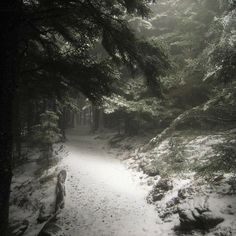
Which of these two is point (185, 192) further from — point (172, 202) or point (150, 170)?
point (150, 170)

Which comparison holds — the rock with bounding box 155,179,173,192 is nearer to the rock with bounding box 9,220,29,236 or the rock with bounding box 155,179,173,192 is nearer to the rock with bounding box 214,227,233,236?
the rock with bounding box 214,227,233,236

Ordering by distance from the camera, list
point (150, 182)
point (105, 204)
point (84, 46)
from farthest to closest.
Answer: point (150, 182) → point (105, 204) → point (84, 46)

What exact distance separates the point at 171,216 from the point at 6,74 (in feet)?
23.1

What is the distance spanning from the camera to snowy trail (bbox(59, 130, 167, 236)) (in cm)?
1081

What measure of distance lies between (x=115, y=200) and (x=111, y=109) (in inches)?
348

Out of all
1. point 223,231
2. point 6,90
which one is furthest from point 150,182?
point 6,90

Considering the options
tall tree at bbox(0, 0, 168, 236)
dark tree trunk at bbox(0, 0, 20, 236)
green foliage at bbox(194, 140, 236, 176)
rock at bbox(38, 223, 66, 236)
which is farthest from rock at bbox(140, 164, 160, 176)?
dark tree trunk at bbox(0, 0, 20, 236)

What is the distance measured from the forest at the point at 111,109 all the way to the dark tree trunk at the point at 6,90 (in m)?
0.02

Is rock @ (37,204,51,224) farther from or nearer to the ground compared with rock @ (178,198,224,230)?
nearer to the ground

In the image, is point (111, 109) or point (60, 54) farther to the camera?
point (111, 109)

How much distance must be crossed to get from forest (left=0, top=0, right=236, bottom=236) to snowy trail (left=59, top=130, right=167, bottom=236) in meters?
0.05

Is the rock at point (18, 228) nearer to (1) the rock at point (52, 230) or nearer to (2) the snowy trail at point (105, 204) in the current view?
(1) the rock at point (52, 230)

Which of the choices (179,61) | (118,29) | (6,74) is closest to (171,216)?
(118,29)

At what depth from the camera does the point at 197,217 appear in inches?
368
